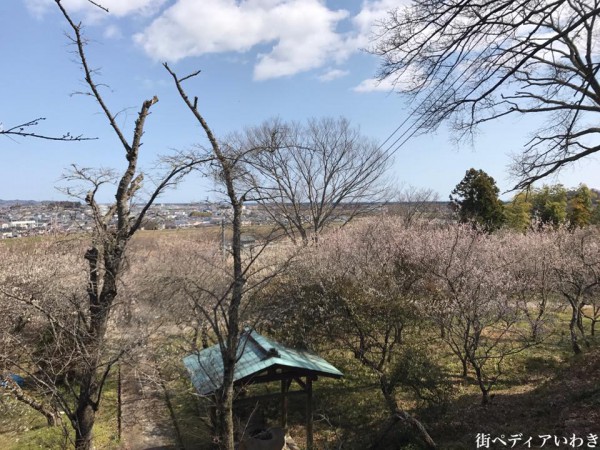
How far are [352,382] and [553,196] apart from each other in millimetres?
33780

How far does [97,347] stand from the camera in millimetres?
6547

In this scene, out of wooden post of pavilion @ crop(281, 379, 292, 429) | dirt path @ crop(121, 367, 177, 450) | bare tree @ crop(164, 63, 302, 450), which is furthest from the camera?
dirt path @ crop(121, 367, 177, 450)

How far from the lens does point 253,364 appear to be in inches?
308

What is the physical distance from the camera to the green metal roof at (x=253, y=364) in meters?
7.50

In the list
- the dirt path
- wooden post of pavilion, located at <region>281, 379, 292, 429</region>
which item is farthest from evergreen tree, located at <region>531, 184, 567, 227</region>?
the dirt path

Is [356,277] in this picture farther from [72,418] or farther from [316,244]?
[72,418]

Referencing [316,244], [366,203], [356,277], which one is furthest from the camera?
[366,203]

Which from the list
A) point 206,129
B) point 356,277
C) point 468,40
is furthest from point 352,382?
point 468,40

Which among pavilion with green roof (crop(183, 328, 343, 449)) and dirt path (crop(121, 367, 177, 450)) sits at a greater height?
pavilion with green roof (crop(183, 328, 343, 449))

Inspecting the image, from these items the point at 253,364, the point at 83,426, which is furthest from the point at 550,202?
the point at 83,426

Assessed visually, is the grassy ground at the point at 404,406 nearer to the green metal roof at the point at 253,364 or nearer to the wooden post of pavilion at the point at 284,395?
the green metal roof at the point at 253,364

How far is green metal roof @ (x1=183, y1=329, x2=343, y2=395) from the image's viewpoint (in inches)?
295

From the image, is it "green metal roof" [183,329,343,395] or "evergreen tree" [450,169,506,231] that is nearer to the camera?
"green metal roof" [183,329,343,395]

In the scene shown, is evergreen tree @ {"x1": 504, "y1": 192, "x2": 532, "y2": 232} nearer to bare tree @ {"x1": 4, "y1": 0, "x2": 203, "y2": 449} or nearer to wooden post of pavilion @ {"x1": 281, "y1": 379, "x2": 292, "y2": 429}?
wooden post of pavilion @ {"x1": 281, "y1": 379, "x2": 292, "y2": 429}
